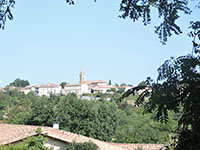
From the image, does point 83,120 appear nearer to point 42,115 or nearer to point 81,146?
point 42,115

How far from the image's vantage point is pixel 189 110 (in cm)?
292

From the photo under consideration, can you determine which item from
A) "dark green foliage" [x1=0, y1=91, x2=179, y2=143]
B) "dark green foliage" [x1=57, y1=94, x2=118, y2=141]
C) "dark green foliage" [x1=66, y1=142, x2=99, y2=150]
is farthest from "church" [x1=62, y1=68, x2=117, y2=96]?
"dark green foliage" [x1=66, y1=142, x2=99, y2=150]

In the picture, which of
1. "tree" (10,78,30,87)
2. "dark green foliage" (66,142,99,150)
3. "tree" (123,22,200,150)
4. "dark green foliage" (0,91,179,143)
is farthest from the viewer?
"tree" (10,78,30,87)

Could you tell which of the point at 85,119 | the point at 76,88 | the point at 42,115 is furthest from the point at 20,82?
the point at 85,119

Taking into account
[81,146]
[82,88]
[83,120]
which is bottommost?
[83,120]

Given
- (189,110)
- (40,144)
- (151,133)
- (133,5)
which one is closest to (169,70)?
(189,110)

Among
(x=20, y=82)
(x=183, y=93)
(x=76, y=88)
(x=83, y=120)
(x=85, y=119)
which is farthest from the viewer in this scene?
(x=20, y=82)

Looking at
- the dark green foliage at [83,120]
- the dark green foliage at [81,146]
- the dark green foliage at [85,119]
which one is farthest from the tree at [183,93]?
the dark green foliage at [83,120]

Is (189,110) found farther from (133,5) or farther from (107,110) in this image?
(107,110)

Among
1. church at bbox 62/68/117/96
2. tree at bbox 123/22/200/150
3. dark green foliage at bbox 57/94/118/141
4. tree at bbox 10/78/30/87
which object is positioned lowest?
dark green foliage at bbox 57/94/118/141

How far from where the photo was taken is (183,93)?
9.72 feet

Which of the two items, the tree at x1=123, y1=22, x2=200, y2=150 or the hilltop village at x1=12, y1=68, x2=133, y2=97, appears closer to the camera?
the tree at x1=123, y1=22, x2=200, y2=150

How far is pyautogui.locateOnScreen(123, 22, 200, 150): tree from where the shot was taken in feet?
9.22

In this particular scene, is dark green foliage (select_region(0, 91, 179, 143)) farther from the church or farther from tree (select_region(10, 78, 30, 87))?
tree (select_region(10, 78, 30, 87))
